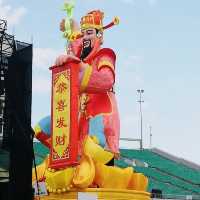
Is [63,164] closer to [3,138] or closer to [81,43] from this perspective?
[3,138]

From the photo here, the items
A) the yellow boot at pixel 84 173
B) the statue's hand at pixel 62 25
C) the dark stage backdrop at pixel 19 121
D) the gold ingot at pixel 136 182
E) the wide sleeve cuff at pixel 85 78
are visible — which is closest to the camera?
the dark stage backdrop at pixel 19 121

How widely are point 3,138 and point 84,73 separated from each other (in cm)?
392

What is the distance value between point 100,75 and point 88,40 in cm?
156

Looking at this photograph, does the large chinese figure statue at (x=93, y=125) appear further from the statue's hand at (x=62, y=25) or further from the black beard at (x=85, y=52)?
the statue's hand at (x=62, y=25)

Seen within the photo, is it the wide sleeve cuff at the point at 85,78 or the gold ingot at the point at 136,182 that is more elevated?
the wide sleeve cuff at the point at 85,78

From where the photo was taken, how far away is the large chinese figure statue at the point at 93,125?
17.3 m

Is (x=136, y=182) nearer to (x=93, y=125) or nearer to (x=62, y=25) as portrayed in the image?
(x=93, y=125)

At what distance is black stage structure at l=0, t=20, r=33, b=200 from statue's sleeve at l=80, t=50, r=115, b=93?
2.76 m

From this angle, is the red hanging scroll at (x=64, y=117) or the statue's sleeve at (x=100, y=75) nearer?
the red hanging scroll at (x=64, y=117)

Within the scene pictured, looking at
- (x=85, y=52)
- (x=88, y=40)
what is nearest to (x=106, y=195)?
(x=85, y=52)

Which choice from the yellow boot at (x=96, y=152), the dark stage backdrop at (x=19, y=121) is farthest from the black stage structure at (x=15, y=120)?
the yellow boot at (x=96, y=152)

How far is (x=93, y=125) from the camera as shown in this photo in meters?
18.0

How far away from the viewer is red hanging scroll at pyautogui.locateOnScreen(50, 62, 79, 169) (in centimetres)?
1695

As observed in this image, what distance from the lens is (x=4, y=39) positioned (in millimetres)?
15180
